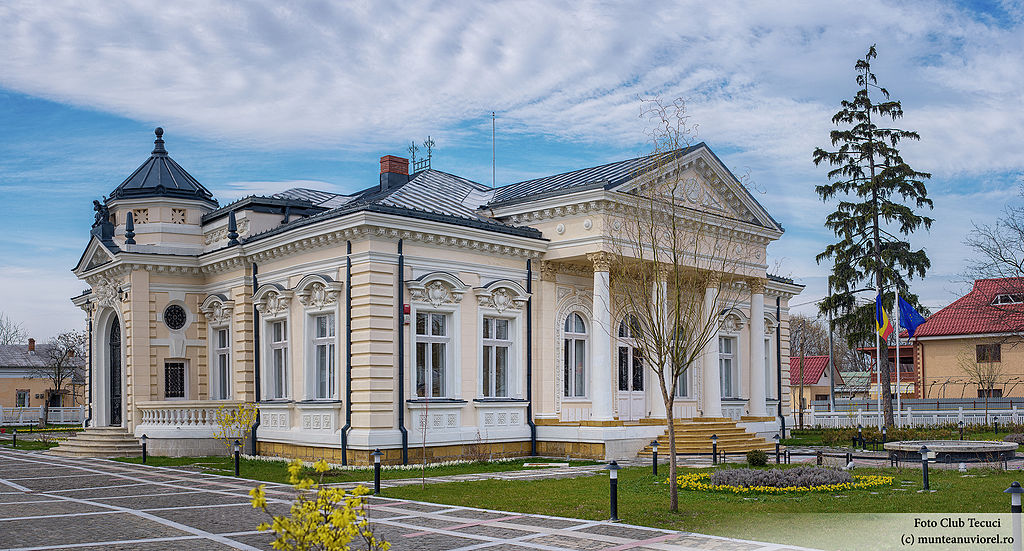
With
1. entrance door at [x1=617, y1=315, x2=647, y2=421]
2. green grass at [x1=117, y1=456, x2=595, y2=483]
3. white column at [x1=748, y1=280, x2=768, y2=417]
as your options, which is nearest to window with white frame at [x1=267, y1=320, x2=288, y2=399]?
green grass at [x1=117, y1=456, x2=595, y2=483]

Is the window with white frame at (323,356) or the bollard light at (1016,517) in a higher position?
the window with white frame at (323,356)

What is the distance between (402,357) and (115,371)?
44.2 ft

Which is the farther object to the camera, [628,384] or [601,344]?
[628,384]

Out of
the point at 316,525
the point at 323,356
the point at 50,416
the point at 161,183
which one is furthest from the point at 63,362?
the point at 316,525

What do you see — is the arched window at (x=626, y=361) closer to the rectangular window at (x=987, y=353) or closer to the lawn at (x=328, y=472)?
the lawn at (x=328, y=472)

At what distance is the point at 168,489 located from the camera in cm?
1850

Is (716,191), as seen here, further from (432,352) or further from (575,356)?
(432,352)

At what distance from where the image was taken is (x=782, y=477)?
1650cm

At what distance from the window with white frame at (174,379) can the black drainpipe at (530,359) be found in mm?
11412

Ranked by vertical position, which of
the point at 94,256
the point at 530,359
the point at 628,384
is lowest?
the point at 628,384

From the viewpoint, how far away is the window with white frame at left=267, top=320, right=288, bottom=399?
25.9 metres

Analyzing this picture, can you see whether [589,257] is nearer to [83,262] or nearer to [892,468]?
[892,468]

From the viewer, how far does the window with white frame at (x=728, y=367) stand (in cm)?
3247

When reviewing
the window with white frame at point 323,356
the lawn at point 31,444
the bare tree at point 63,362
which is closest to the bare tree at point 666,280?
the window with white frame at point 323,356
